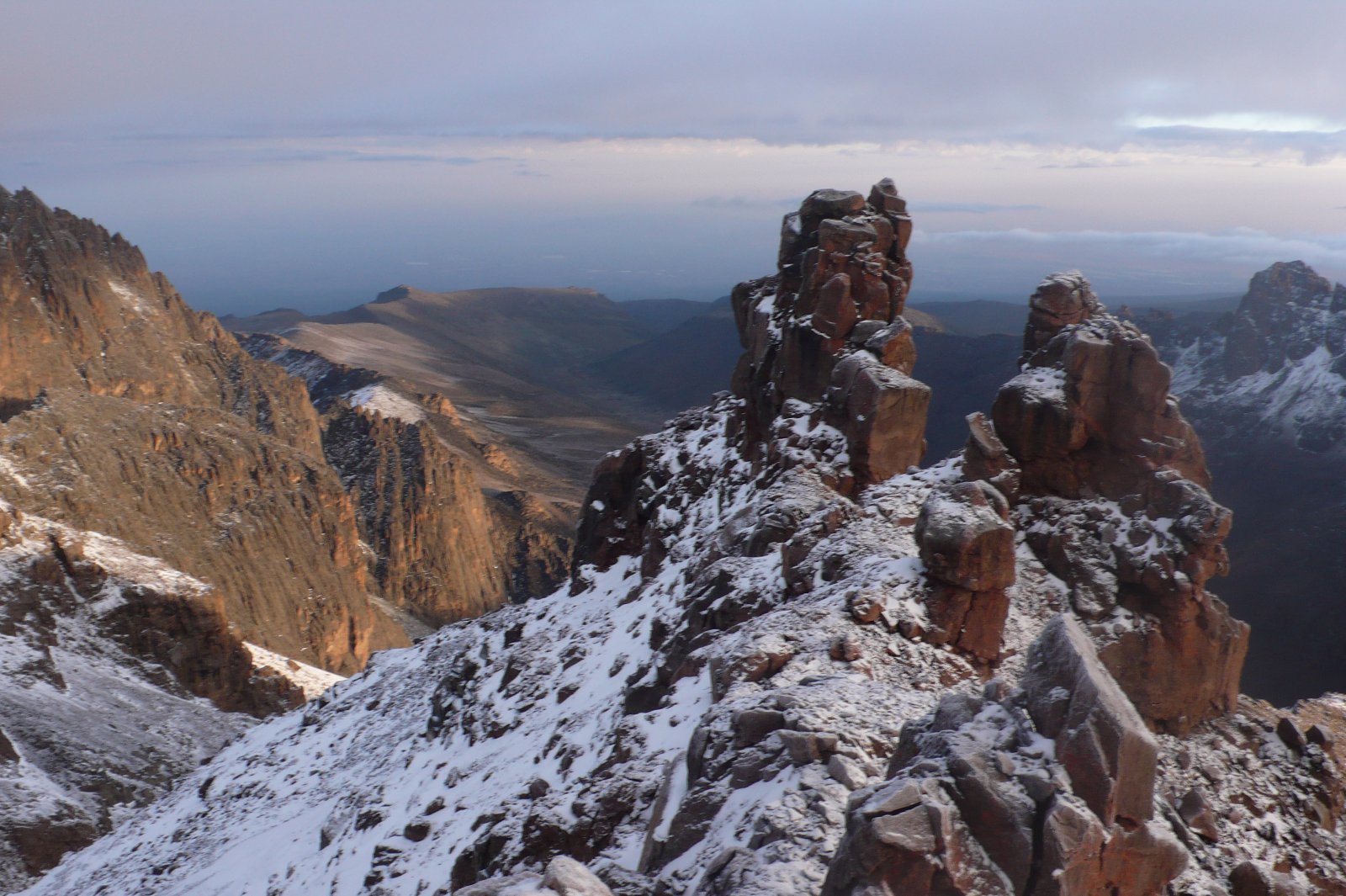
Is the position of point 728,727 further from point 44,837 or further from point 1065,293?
point 44,837

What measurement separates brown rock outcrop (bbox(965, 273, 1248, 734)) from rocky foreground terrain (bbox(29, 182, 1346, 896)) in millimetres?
84

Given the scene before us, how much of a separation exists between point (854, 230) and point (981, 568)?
869 inches

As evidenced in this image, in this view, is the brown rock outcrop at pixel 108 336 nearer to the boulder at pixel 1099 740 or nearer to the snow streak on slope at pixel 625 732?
the snow streak on slope at pixel 625 732

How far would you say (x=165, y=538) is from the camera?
337 feet

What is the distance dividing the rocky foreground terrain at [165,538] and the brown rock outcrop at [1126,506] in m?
56.3

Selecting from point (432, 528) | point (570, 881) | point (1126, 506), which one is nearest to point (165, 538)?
point (432, 528)

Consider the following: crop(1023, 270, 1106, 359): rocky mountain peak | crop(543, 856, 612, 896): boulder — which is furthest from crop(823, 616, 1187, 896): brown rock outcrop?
crop(1023, 270, 1106, 359): rocky mountain peak

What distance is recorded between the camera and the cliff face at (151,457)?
99.1 m

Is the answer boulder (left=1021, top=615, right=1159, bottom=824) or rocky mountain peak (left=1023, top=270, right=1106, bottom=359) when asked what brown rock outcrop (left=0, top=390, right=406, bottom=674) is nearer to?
rocky mountain peak (left=1023, top=270, right=1106, bottom=359)

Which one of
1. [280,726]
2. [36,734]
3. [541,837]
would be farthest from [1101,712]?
[36,734]

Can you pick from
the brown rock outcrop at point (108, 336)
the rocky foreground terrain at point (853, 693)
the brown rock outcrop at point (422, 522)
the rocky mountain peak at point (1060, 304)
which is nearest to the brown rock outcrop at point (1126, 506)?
the rocky foreground terrain at point (853, 693)

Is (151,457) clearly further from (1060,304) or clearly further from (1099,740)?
(1099,740)

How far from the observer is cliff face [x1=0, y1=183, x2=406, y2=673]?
325 ft

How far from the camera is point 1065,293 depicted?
30.2m
